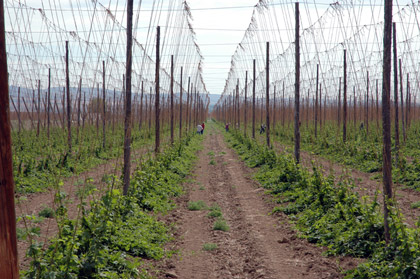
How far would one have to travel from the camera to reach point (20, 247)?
6.16 meters

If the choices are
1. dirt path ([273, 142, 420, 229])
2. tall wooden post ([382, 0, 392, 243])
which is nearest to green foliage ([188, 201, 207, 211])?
dirt path ([273, 142, 420, 229])

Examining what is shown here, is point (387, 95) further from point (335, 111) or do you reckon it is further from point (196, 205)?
→ point (335, 111)

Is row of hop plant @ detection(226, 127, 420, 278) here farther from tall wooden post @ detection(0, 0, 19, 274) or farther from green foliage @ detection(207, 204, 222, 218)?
tall wooden post @ detection(0, 0, 19, 274)

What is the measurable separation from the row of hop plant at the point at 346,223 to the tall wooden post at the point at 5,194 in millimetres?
4236

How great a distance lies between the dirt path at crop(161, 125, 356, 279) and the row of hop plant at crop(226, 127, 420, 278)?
32cm

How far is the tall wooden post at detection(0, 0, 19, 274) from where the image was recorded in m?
1.97

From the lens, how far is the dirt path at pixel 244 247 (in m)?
5.62

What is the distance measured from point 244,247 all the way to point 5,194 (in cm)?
524

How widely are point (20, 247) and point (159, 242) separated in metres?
2.26

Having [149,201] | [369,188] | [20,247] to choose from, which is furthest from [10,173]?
→ [369,188]

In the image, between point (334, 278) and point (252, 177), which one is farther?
point (252, 177)

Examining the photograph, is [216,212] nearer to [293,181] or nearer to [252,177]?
[293,181]

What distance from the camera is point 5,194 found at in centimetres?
200

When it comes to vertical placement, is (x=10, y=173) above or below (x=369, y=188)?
above
